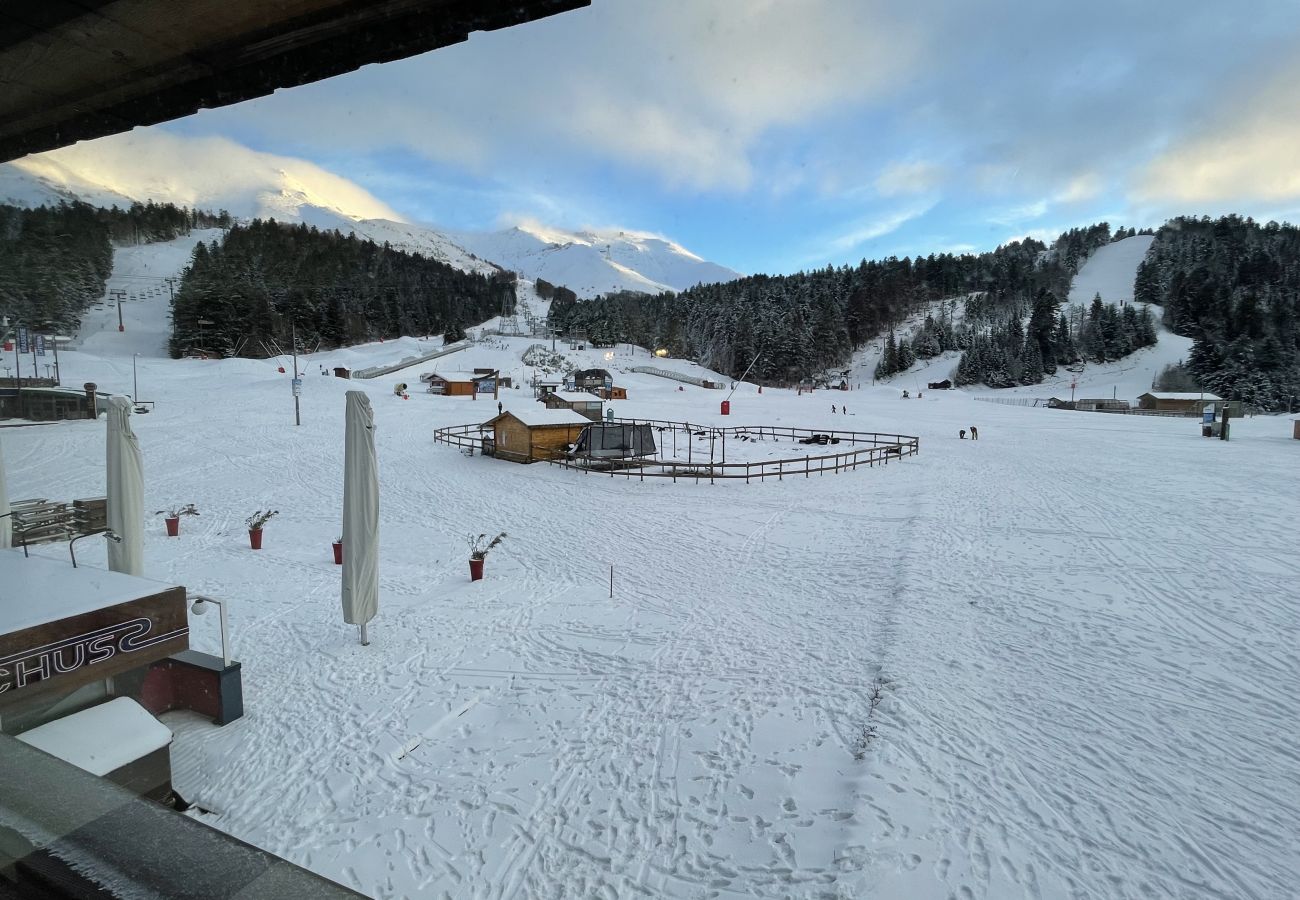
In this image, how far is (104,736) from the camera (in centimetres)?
426

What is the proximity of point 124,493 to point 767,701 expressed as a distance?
8.01m

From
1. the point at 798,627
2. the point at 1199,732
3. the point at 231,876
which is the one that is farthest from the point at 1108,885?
the point at 231,876

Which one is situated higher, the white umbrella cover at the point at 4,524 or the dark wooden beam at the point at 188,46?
the dark wooden beam at the point at 188,46

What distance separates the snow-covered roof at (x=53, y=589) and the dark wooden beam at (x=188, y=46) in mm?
3094

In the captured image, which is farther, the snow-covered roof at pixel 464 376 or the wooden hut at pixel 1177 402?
the snow-covered roof at pixel 464 376

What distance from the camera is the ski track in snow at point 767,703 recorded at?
15.1 ft

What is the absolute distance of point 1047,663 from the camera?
25.1ft

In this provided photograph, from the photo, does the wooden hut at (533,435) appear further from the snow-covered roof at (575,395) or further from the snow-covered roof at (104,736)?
the snow-covered roof at (575,395)

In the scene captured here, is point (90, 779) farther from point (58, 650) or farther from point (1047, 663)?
point (1047, 663)

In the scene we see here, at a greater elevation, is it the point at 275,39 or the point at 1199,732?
the point at 275,39

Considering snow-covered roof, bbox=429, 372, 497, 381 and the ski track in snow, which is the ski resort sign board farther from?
snow-covered roof, bbox=429, 372, 497, 381

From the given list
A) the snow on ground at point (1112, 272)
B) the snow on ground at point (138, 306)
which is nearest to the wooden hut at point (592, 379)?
the snow on ground at point (138, 306)

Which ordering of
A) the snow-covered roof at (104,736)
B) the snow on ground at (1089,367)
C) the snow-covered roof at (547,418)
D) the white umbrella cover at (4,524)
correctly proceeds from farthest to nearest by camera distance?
the snow on ground at (1089,367)
the snow-covered roof at (547,418)
the white umbrella cover at (4,524)
the snow-covered roof at (104,736)

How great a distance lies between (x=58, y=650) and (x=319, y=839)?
7.68ft
